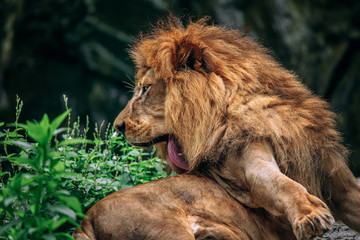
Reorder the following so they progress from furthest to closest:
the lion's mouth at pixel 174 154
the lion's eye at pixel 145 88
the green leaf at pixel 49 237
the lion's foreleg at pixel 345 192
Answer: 1. the lion's eye at pixel 145 88
2. the lion's mouth at pixel 174 154
3. the lion's foreleg at pixel 345 192
4. the green leaf at pixel 49 237

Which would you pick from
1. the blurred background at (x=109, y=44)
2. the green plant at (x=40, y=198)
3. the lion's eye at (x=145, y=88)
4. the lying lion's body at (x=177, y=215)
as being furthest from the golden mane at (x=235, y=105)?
the blurred background at (x=109, y=44)

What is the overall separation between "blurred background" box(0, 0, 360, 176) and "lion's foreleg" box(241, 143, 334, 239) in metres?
5.51

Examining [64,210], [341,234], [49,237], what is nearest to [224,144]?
[64,210]

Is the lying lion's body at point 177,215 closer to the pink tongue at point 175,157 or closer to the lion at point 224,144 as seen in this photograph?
the lion at point 224,144

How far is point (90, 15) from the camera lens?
833 cm

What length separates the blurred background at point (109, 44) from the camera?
798 centimetres

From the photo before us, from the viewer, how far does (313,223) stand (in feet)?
6.81

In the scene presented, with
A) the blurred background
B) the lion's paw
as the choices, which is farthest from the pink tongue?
the blurred background

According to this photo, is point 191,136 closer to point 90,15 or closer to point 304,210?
point 304,210

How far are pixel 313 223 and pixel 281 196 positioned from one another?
0.27 m

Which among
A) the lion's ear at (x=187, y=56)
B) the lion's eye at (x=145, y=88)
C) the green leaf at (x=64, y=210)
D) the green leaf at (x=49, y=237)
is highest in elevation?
the lion's ear at (x=187, y=56)

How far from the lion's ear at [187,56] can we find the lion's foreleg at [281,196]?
64 cm

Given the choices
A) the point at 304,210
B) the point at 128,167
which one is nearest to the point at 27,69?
the point at 128,167

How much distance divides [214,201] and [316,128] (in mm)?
721
